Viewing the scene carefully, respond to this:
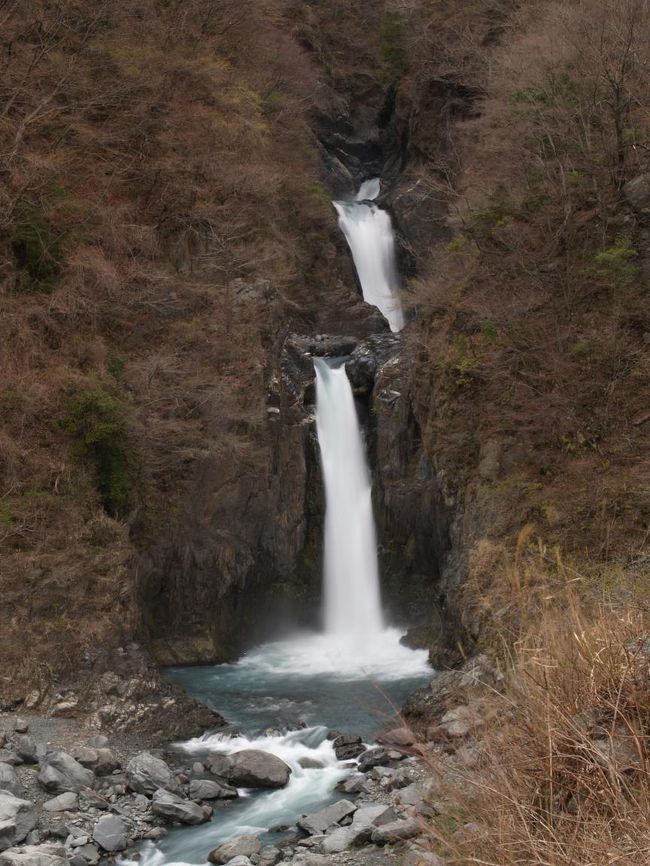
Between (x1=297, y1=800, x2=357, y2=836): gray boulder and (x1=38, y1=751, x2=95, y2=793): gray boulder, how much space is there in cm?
254

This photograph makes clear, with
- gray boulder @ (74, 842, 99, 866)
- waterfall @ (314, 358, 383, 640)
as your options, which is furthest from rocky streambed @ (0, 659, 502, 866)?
waterfall @ (314, 358, 383, 640)

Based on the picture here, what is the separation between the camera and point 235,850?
761 centimetres

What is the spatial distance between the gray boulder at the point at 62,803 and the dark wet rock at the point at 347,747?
342 centimetres

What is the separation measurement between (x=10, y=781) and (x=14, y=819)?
846 millimetres

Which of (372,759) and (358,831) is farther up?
(358,831)

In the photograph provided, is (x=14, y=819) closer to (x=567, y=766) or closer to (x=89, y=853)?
(x=89, y=853)

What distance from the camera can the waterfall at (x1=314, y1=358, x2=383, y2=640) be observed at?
17781 millimetres

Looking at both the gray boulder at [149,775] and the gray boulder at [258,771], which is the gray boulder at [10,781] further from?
the gray boulder at [258,771]

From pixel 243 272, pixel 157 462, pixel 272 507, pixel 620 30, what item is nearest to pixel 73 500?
pixel 157 462

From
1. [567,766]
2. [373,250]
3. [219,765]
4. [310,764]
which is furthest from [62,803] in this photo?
[373,250]

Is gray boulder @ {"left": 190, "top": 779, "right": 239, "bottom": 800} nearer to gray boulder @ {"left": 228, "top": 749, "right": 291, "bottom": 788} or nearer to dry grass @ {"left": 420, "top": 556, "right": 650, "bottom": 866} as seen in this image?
gray boulder @ {"left": 228, "top": 749, "right": 291, "bottom": 788}

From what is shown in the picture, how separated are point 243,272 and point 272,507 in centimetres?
610

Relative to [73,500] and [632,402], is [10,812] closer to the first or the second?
[73,500]

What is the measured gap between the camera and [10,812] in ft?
25.3
